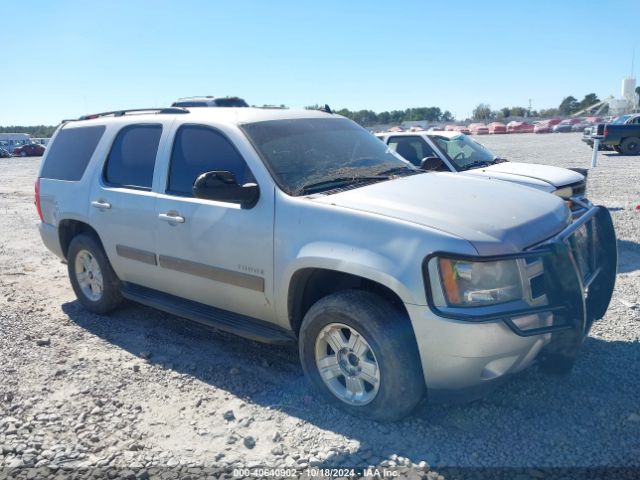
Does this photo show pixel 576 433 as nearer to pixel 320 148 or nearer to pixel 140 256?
pixel 320 148

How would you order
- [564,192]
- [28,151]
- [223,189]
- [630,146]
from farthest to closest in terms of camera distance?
[28,151], [630,146], [564,192], [223,189]

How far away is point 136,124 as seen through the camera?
500 centimetres

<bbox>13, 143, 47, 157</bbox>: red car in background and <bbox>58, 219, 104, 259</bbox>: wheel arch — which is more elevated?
<bbox>58, 219, 104, 259</bbox>: wheel arch

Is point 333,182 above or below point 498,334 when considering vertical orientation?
above

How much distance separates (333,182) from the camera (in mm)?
3963

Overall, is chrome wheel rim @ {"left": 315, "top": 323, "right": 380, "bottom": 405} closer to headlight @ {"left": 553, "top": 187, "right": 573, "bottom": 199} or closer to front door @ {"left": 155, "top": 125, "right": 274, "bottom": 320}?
front door @ {"left": 155, "top": 125, "right": 274, "bottom": 320}

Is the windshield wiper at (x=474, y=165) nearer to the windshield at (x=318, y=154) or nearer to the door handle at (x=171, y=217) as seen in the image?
the windshield at (x=318, y=154)

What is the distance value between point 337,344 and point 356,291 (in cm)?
36

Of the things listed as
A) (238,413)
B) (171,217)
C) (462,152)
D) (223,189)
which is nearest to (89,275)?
(171,217)

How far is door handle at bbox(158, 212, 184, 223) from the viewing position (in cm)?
425

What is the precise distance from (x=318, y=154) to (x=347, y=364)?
Result: 159 cm

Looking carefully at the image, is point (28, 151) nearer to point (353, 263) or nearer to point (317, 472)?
point (353, 263)

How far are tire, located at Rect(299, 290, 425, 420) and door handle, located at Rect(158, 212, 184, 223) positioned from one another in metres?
1.33

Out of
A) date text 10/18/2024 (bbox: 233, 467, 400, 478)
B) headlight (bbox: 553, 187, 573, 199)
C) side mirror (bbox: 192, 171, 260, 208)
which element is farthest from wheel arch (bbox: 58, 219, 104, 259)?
headlight (bbox: 553, 187, 573, 199)
